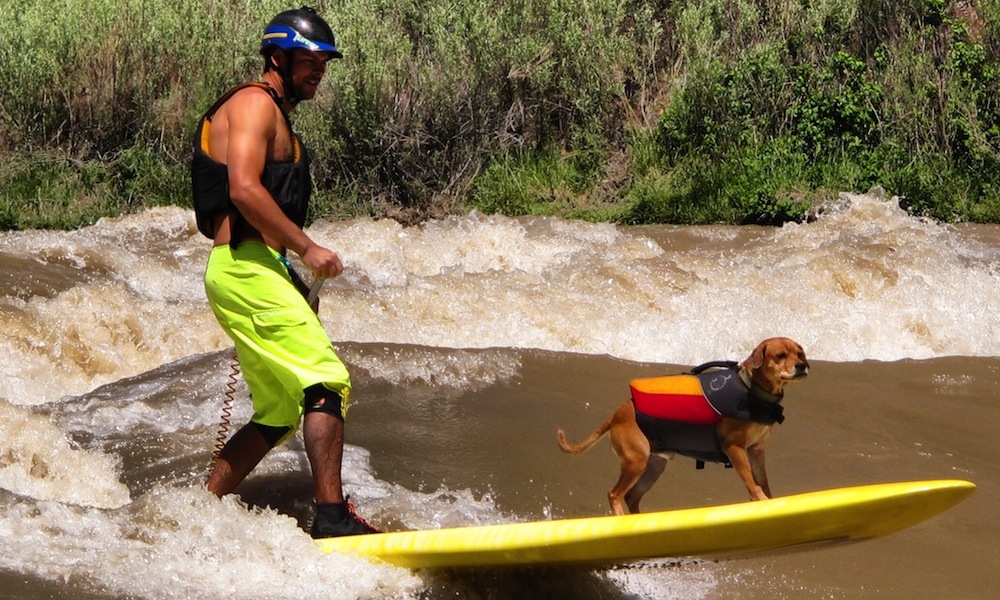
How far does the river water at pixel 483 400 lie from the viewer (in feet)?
13.7

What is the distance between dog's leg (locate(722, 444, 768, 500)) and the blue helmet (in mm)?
1822

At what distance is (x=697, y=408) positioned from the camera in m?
4.32

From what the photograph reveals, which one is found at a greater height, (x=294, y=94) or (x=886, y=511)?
(x=294, y=94)

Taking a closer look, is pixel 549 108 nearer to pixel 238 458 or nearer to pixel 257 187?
pixel 238 458

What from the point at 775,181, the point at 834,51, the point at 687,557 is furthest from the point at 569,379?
the point at 834,51

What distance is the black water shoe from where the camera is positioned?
4188 millimetres

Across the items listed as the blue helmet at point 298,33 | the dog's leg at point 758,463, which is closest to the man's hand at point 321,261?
the blue helmet at point 298,33

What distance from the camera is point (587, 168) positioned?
15.0 m

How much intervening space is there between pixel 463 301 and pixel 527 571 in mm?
4573

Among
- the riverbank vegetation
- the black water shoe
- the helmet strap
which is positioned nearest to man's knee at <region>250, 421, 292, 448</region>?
the black water shoe

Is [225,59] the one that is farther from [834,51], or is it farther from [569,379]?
[569,379]

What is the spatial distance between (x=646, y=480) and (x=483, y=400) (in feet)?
6.09

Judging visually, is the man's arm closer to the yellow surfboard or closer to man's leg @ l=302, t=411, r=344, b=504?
man's leg @ l=302, t=411, r=344, b=504

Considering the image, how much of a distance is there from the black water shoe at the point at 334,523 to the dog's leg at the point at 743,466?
1215 mm
